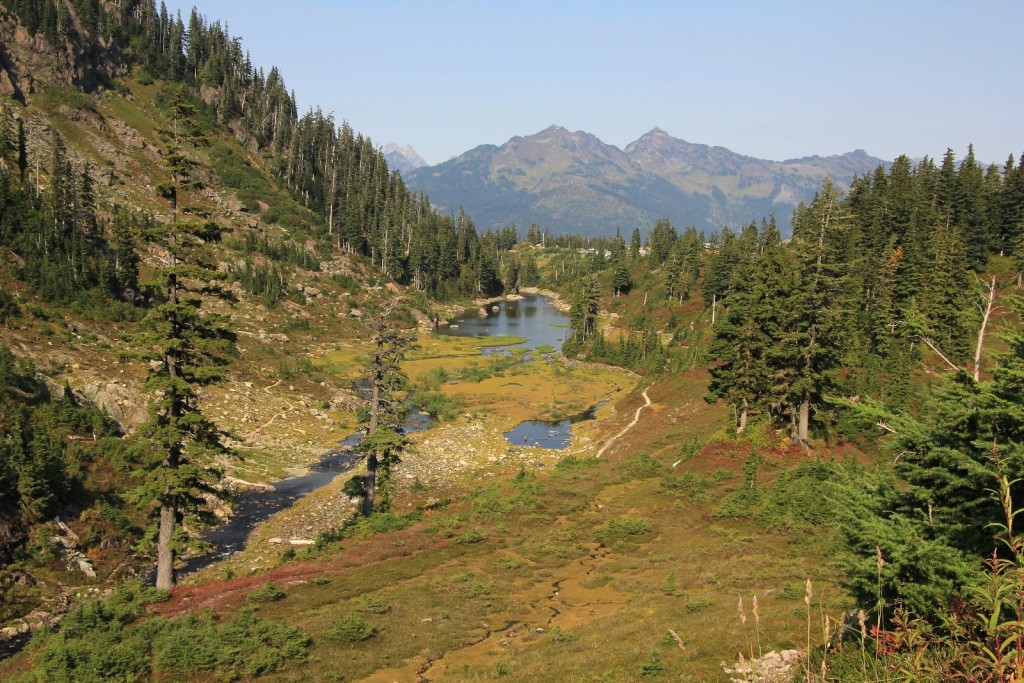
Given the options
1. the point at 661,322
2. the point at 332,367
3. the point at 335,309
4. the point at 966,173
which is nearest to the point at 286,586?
the point at 332,367

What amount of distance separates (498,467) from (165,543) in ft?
101

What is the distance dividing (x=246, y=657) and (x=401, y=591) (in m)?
8.49

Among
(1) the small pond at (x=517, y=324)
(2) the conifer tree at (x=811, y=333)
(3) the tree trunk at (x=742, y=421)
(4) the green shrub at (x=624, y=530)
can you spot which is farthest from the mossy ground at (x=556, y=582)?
(1) the small pond at (x=517, y=324)

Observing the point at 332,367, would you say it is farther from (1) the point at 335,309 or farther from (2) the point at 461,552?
(2) the point at 461,552

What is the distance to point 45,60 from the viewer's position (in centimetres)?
10919

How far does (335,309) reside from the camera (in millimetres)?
107625

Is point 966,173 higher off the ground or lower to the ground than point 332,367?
higher

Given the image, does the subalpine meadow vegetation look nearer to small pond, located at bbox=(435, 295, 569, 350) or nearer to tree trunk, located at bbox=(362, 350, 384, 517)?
tree trunk, located at bbox=(362, 350, 384, 517)

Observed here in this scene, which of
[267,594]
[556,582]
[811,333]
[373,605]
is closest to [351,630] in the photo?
[373,605]

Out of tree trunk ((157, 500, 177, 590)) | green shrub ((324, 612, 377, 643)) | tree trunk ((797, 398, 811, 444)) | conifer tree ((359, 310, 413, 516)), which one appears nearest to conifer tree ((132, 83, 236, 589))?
tree trunk ((157, 500, 177, 590))

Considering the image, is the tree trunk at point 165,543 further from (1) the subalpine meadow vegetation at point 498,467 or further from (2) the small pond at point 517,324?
(2) the small pond at point 517,324

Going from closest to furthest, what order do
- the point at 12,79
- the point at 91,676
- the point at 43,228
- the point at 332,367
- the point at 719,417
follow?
the point at 91,676, the point at 719,417, the point at 43,228, the point at 332,367, the point at 12,79

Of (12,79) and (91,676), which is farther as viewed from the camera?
(12,79)

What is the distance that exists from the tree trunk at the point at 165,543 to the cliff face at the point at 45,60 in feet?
355
